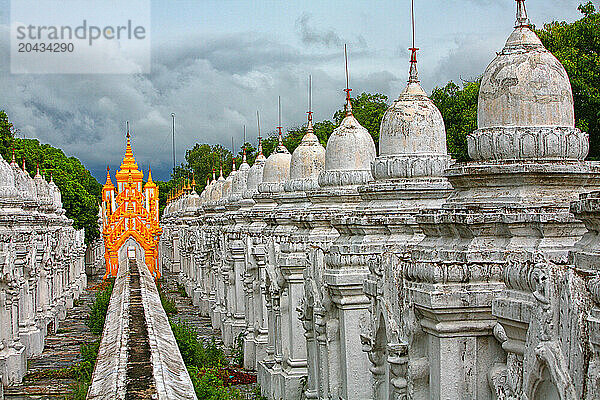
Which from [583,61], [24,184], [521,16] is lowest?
[521,16]

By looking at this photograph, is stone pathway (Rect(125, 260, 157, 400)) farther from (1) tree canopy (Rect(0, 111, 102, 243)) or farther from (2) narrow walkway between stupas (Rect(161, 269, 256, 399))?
(1) tree canopy (Rect(0, 111, 102, 243))

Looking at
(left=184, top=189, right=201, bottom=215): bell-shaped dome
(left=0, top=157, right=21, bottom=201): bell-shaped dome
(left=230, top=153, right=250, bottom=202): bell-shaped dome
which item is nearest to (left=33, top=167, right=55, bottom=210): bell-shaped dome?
(left=184, top=189, right=201, bottom=215): bell-shaped dome

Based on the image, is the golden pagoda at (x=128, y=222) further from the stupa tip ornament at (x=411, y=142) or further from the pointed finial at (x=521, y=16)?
the pointed finial at (x=521, y=16)

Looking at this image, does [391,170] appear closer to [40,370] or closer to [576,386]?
[576,386]

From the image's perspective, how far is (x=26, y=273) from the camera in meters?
23.7

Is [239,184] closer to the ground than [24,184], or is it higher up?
closer to the ground

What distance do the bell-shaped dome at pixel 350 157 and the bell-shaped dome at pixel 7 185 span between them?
1408cm

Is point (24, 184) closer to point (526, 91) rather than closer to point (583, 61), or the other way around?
point (583, 61)

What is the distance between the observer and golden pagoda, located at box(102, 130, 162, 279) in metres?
55.7

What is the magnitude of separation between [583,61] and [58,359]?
1637cm

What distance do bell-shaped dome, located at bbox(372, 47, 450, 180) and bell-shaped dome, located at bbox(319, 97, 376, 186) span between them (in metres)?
2.41

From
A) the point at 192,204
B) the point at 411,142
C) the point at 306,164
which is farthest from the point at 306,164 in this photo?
the point at 192,204

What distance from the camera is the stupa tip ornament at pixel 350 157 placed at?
13.5 meters

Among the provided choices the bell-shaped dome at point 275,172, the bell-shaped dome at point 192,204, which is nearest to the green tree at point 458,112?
the bell-shaped dome at point 275,172
